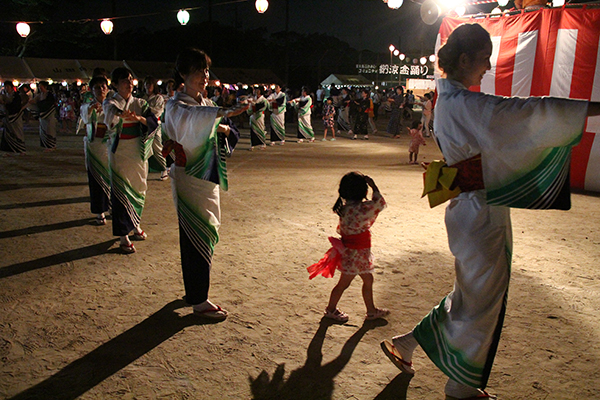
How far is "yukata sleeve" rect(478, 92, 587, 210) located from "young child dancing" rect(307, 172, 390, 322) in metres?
1.10

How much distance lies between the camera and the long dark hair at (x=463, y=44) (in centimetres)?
234

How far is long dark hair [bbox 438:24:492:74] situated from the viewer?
2342mm

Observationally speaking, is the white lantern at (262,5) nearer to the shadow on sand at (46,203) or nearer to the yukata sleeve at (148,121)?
the shadow on sand at (46,203)

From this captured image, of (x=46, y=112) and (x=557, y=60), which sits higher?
(x=557, y=60)

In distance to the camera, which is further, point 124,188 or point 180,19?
point 180,19

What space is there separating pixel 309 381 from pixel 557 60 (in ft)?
25.3

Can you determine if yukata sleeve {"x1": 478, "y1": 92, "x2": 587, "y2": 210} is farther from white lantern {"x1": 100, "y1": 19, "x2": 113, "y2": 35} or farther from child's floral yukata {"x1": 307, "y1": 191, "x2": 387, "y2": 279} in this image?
white lantern {"x1": 100, "y1": 19, "x2": 113, "y2": 35}

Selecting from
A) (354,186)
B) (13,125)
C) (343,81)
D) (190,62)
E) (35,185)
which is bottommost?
(35,185)

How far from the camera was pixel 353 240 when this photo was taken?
3330 millimetres

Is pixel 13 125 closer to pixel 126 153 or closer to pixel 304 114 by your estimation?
pixel 304 114

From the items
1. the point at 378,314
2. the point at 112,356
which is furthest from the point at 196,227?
the point at 378,314

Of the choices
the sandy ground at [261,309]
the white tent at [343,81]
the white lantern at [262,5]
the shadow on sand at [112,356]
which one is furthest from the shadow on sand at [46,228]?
the white tent at [343,81]

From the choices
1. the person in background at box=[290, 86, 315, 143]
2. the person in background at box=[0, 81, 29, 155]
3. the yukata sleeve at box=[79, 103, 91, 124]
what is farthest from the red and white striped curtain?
the person in background at box=[0, 81, 29, 155]

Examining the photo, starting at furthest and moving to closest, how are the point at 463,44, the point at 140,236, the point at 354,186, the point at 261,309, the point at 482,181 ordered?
1. the point at 140,236
2. the point at 261,309
3. the point at 354,186
4. the point at 463,44
5. the point at 482,181
